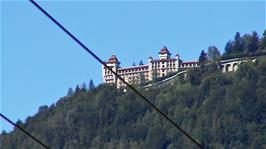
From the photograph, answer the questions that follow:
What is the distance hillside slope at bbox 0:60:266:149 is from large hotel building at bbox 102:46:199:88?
3.98 m

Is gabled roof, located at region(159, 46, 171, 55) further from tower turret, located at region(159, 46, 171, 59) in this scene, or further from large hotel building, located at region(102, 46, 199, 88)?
large hotel building, located at region(102, 46, 199, 88)

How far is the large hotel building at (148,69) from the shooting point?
163875 mm

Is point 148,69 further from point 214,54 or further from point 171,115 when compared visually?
point 171,115

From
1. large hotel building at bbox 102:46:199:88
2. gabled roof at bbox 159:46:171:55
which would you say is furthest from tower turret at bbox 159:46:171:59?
large hotel building at bbox 102:46:199:88

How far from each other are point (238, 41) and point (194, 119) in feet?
74.1

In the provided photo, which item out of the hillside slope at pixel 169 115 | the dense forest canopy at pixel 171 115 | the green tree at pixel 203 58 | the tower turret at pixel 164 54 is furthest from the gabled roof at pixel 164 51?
the hillside slope at pixel 169 115

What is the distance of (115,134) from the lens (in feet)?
482

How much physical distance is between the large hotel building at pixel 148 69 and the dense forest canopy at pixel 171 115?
108 inches

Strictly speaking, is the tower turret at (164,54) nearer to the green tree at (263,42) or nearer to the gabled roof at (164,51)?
the gabled roof at (164,51)

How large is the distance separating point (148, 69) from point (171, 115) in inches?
1056

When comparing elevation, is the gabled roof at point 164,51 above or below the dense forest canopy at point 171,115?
above

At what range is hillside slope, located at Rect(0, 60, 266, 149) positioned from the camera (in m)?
135

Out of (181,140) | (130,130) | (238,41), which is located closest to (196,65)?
(238,41)

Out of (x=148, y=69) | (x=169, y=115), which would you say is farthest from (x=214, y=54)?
(x=169, y=115)
